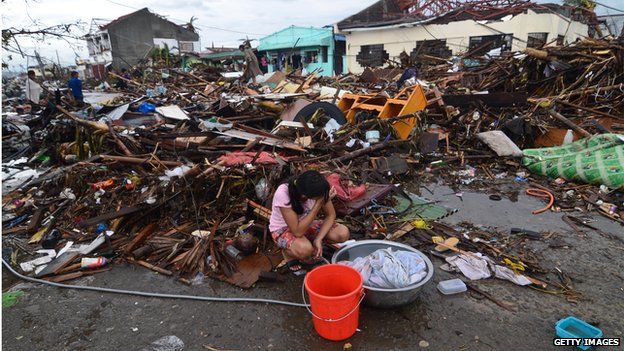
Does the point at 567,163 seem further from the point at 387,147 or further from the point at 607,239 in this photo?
the point at 387,147

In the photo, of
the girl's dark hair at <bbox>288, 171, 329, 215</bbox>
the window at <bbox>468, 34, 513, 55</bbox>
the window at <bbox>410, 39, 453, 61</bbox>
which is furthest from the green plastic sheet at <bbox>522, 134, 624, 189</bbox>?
the window at <bbox>410, 39, 453, 61</bbox>

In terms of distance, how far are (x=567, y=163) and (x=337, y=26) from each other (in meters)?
21.3

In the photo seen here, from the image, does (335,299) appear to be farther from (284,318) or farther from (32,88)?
(32,88)

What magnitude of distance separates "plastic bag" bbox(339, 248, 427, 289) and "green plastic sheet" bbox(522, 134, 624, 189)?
412cm

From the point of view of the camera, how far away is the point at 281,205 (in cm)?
321

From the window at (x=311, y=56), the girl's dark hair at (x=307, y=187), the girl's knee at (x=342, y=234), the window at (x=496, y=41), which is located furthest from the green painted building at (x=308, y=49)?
the girl's dark hair at (x=307, y=187)

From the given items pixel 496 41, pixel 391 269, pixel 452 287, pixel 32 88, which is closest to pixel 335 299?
pixel 391 269

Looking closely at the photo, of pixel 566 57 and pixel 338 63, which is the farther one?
pixel 338 63

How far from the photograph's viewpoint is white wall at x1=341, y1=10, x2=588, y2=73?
61.5 ft

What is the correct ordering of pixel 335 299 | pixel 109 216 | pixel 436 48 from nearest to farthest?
1. pixel 335 299
2. pixel 109 216
3. pixel 436 48

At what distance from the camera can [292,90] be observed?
11234 mm

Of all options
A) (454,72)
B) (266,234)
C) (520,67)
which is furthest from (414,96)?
(454,72)

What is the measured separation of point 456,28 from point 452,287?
70.3 ft

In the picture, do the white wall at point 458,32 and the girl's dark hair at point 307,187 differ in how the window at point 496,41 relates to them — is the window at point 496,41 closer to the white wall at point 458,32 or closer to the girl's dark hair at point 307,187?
the white wall at point 458,32
